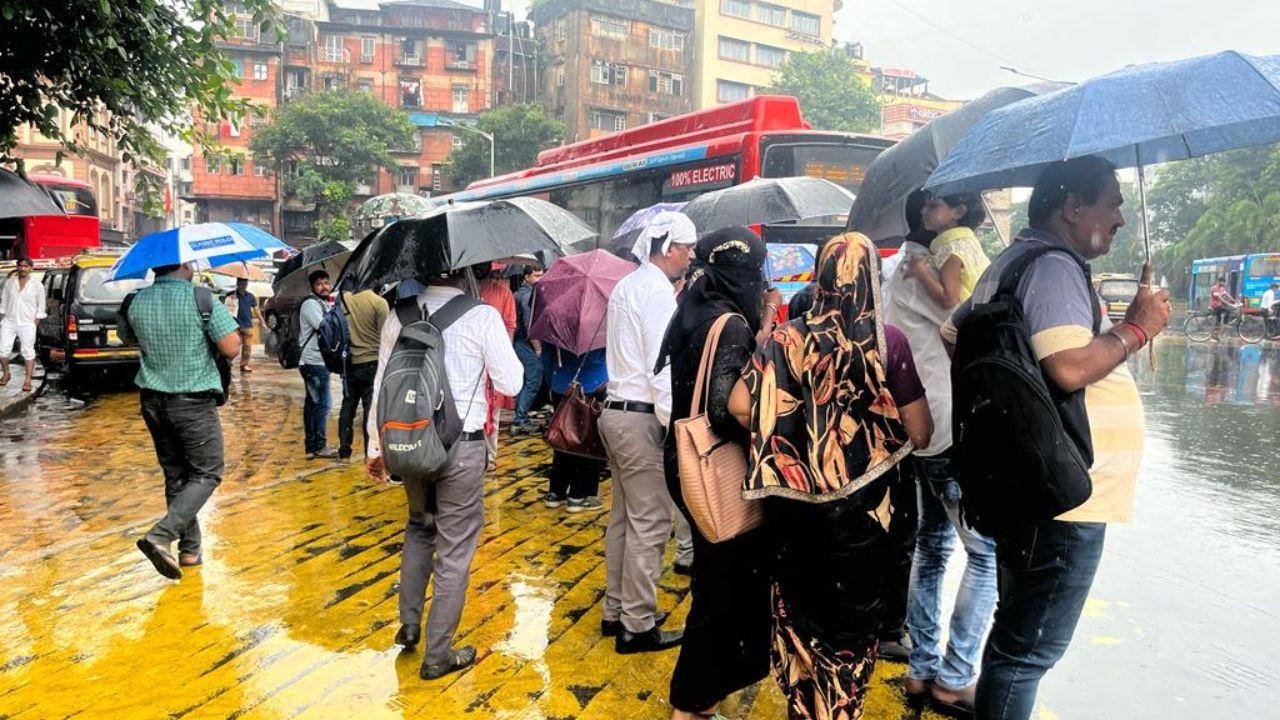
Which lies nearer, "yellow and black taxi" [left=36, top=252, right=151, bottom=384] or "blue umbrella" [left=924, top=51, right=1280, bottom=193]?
"blue umbrella" [left=924, top=51, right=1280, bottom=193]

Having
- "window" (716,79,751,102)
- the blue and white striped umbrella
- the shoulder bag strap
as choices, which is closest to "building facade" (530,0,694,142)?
"window" (716,79,751,102)

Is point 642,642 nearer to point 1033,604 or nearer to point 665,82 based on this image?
point 1033,604

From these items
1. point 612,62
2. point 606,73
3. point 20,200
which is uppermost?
point 612,62

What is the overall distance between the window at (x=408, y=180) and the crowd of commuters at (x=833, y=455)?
2139 inches

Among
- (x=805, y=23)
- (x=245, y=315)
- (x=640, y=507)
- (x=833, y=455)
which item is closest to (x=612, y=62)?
(x=805, y=23)

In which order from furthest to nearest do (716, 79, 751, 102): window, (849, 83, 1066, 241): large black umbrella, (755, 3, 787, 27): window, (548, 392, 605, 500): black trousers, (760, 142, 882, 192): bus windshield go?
1. (755, 3, 787, 27): window
2. (716, 79, 751, 102): window
3. (760, 142, 882, 192): bus windshield
4. (548, 392, 605, 500): black trousers
5. (849, 83, 1066, 241): large black umbrella

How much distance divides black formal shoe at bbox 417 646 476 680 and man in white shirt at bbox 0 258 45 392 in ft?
39.9

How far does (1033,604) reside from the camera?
257 centimetres

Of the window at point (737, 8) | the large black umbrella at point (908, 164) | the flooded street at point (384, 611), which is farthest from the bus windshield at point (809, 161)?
the window at point (737, 8)

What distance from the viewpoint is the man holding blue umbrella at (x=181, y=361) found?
500cm

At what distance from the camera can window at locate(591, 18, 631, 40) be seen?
5316 cm

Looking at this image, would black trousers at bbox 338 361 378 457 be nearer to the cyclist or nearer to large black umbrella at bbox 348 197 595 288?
large black umbrella at bbox 348 197 595 288

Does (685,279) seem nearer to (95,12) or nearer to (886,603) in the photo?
(886,603)

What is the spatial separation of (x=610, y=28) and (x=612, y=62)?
2039 mm
